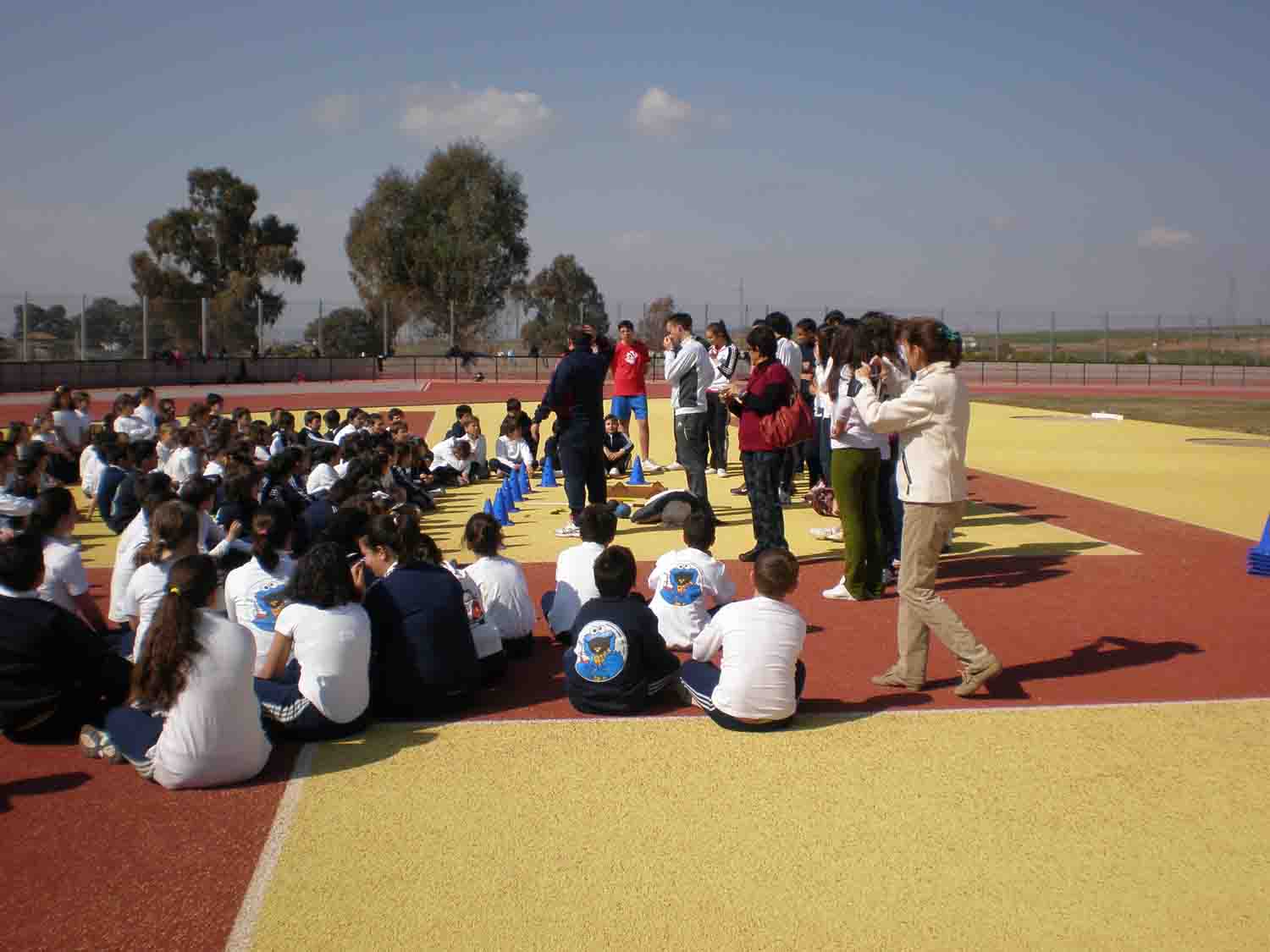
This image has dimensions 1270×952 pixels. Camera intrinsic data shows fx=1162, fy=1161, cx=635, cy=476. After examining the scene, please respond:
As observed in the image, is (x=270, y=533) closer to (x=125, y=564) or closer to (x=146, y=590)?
(x=146, y=590)

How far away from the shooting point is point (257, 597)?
20.8ft

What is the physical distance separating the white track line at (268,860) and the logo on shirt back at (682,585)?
228 centimetres

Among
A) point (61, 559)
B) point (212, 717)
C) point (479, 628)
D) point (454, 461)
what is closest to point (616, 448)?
point (454, 461)

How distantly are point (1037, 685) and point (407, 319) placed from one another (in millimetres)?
70021

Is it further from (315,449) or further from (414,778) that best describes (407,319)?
(414,778)

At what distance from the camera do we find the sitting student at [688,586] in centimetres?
680

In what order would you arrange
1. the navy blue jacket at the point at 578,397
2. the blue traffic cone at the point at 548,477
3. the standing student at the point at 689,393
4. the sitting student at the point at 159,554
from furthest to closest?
1. the blue traffic cone at the point at 548,477
2. the standing student at the point at 689,393
3. the navy blue jacket at the point at 578,397
4. the sitting student at the point at 159,554

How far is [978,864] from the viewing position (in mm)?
4266

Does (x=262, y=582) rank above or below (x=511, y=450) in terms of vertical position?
below

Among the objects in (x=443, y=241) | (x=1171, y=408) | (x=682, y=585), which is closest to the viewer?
(x=682, y=585)

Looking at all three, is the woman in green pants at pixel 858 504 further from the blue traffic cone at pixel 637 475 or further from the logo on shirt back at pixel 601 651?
the blue traffic cone at pixel 637 475

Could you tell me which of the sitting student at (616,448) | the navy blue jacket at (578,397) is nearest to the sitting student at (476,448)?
the sitting student at (616,448)

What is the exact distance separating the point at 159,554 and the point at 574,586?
2.36 m

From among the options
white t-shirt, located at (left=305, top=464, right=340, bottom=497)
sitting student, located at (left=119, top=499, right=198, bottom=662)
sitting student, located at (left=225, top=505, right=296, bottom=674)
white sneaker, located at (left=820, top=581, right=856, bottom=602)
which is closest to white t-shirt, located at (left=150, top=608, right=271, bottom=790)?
sitting student, located at (left=225, top=505, right=296, bottom=674)
